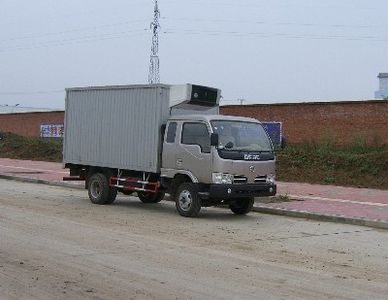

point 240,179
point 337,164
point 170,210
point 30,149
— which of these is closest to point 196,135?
point 240,179

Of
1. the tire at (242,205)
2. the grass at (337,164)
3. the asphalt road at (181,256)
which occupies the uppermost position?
the grass at (337,164)

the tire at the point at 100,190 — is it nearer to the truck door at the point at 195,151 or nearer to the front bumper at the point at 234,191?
the truck door at the point at 195,151

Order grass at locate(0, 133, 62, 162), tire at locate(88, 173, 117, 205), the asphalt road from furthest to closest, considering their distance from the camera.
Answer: grass at locate(0, 133, 62, 162), tire at locate(88, 173, 117, 205), the asphalt road

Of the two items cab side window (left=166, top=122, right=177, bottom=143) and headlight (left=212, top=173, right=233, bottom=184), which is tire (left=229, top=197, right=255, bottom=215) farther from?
cab side window (left=166, top=122, right=177, bottom=143)

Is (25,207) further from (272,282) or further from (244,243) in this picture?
(272,282)

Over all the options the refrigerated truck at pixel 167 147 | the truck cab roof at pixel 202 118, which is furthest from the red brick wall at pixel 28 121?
the truck cab roof at pixel 202 118

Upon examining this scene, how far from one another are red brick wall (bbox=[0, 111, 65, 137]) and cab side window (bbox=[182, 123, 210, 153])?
33.9 metres

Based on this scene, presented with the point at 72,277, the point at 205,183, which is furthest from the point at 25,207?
the point at 72,277

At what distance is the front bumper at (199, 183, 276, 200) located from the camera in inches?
508

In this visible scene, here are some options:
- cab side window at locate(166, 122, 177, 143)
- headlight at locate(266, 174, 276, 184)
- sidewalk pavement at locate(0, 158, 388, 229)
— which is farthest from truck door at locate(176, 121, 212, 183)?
sidewalk pavement at locate(0, 158, 388, 229)

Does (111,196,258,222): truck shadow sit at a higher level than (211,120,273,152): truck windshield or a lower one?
lower

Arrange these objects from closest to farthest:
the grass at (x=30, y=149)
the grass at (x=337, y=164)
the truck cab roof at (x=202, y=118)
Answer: the truck cab roof at (x=202, y=118), the grass at (x=337, y=164), the grass at (x=30, y=149)

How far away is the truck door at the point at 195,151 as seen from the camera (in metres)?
13.2

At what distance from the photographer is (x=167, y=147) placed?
14.1 meters
